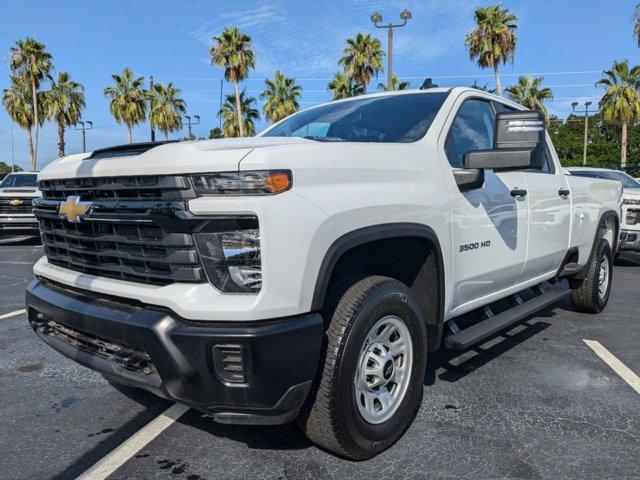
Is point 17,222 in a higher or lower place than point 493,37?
lower

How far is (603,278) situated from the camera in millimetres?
5797

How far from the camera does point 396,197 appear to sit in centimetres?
269

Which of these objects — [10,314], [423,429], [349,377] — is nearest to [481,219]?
A: [423,429]

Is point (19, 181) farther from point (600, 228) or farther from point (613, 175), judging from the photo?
point (613, 175)

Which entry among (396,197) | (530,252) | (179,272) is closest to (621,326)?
(530,252)

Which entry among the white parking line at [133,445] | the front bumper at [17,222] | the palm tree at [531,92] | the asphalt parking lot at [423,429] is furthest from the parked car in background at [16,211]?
the palm tree at [531,92]

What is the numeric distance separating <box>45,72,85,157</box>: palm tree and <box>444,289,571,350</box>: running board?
3744 centimetres

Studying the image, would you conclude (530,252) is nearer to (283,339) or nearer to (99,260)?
(283,339)

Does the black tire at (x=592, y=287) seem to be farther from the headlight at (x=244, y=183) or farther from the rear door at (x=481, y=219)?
the headlight at (x=244, y=183)

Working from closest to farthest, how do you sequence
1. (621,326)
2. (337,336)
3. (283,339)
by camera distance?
(283,339)
(337,336)
(621,326)

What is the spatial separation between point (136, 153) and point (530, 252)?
9.71ft

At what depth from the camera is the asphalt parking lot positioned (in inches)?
103

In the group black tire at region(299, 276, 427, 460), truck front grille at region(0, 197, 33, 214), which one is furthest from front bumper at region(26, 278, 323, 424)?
truck front grille at region(0, 197, 33, 214)

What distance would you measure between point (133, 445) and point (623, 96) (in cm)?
3746
